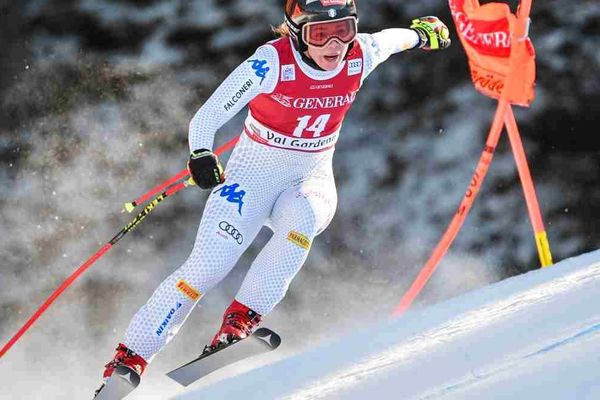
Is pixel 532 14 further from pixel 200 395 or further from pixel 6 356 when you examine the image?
pixel 200 395

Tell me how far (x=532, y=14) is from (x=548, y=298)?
18.4 feet

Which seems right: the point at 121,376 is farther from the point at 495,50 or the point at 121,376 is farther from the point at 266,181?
the point at 495,50

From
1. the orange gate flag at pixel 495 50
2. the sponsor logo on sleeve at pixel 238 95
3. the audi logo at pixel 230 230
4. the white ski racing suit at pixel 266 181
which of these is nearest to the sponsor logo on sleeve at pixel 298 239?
the white ski racing suit at pixel 266 181

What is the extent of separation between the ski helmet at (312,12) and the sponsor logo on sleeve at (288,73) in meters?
0.08

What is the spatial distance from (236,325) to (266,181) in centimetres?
62

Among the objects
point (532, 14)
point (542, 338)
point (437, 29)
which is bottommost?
point (542, 338)

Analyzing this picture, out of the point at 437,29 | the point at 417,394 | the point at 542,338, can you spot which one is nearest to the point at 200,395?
the point at 417,394

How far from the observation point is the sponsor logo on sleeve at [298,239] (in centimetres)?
426

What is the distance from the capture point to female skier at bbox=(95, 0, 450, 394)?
4184mm

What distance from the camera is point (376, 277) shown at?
854cm

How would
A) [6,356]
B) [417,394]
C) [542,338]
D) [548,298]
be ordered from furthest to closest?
[6,356] → [548,298] → [542,338] → [417,394]

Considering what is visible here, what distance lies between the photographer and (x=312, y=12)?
4.18 m

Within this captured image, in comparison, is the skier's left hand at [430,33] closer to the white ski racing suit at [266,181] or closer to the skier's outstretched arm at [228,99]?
the white ski racing suit at [266,181]

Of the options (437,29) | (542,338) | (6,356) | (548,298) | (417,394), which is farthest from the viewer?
(6,356)
